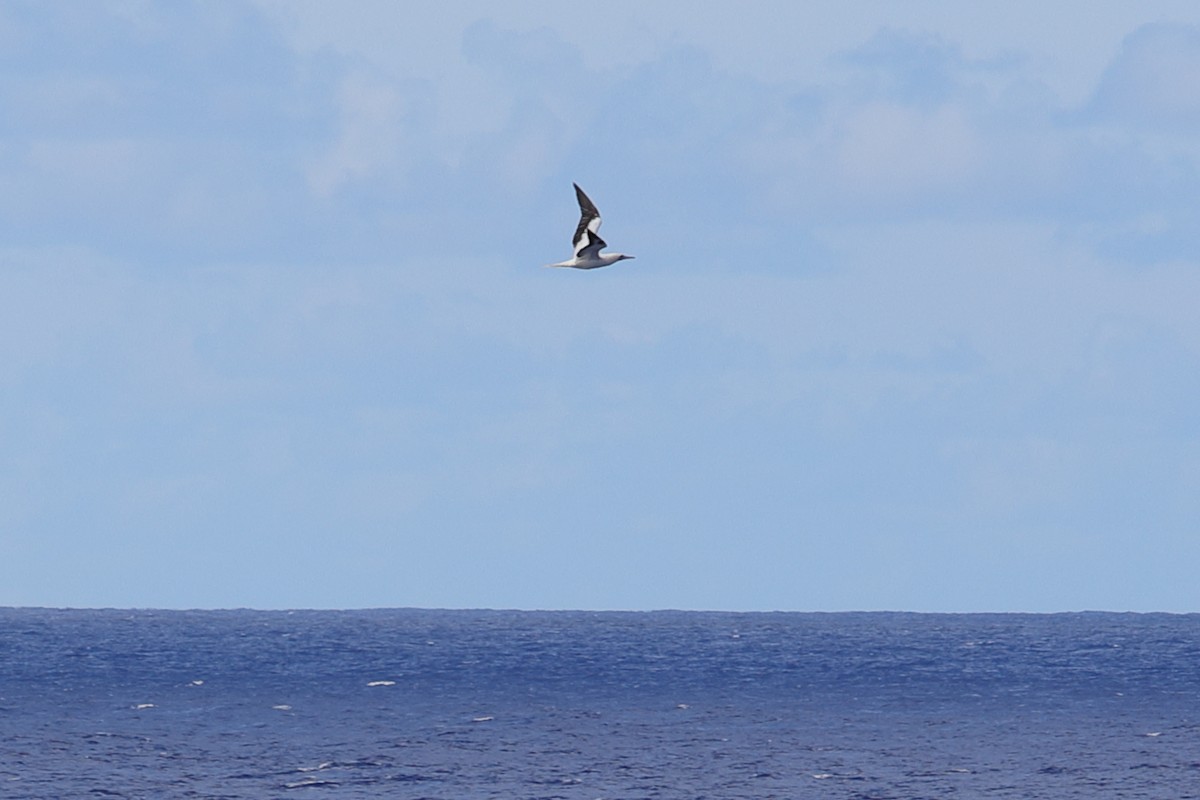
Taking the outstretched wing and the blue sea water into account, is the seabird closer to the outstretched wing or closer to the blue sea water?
the outstretched wing

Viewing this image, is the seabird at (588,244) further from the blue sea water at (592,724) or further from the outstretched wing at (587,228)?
the blue sea water at (592,724)

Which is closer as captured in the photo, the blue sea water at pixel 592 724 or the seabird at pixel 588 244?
the seabird at pixel 588 244

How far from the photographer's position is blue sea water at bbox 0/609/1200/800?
48.3 metres

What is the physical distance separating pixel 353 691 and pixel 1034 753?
33154mm

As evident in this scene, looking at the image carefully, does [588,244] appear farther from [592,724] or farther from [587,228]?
[592,724]

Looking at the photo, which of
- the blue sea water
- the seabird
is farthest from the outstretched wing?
the blue sea water

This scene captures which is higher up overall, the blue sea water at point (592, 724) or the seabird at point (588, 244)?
the seabird at point (588, 244)

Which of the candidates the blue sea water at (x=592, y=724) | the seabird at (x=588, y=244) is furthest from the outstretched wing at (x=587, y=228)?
the blue sea water at (x=592, y=724)

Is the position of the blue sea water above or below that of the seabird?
below

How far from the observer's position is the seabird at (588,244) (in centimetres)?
3609

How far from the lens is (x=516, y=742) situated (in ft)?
188

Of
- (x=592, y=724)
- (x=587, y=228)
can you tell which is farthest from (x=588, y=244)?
(x=592, y=724)

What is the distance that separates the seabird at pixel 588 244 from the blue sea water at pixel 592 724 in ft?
54.0

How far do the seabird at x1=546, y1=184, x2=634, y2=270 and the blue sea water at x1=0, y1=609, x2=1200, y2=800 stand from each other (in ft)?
54.0
